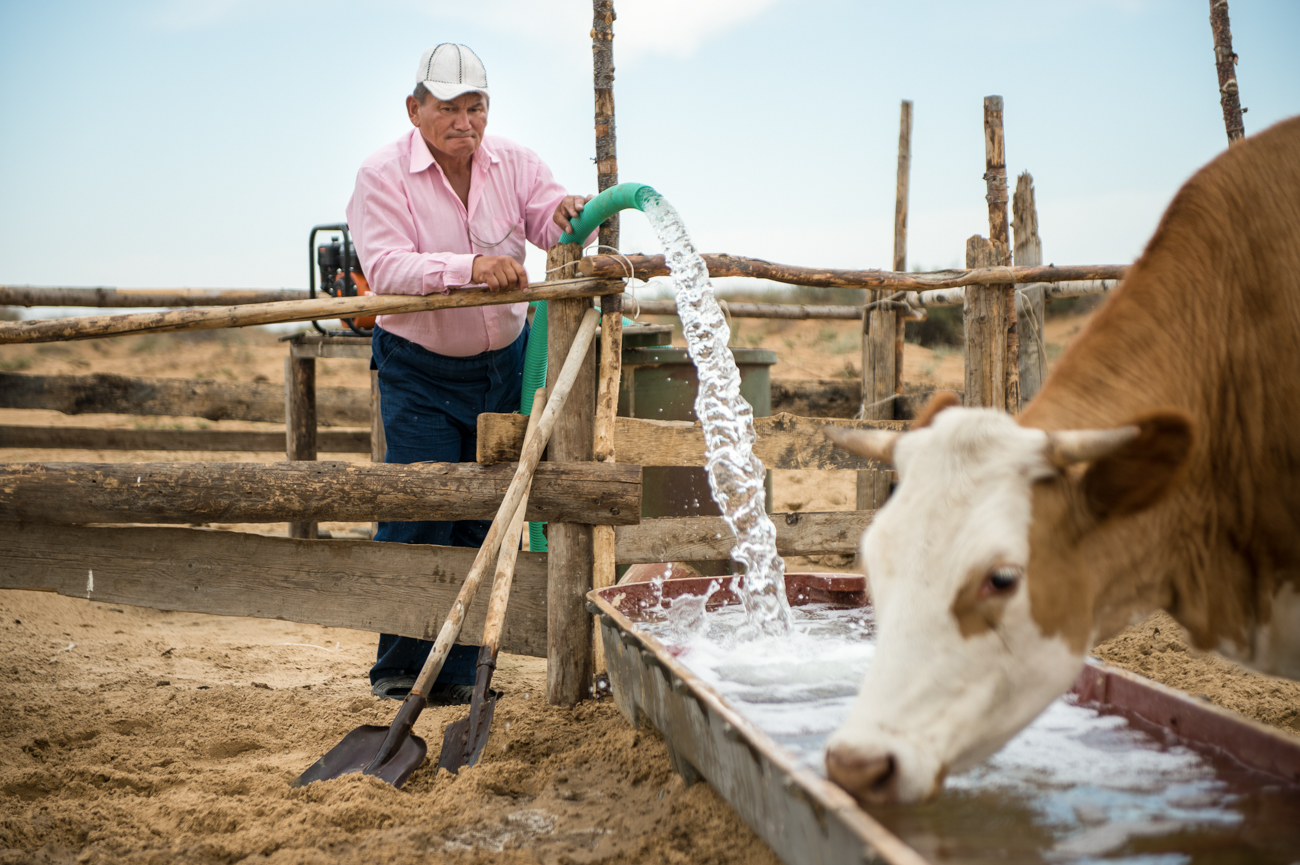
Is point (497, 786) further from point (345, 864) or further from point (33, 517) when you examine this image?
point (33, 517)

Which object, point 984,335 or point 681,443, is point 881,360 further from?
point 681,443

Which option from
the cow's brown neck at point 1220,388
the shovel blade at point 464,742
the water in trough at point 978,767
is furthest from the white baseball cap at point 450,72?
the cow's brown neck at point 1220,388

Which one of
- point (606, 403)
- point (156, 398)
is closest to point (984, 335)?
point (606, 403)

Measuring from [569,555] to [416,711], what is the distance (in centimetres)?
74

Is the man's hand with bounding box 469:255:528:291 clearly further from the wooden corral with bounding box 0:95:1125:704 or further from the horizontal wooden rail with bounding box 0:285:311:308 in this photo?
the horizontal wooden rail with bounding box 0:285:311:308

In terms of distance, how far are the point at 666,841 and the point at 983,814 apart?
67cm

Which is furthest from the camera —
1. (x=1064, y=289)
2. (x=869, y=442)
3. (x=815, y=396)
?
(x=815, y=396)

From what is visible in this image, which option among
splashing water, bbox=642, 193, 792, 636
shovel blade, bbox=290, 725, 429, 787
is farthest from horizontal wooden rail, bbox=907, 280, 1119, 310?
shovel blade, bbox=290, 725, 429, 787

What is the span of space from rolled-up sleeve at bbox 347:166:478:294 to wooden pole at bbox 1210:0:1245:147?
427cm

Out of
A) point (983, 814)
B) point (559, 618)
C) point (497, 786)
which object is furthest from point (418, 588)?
point (983, 814)

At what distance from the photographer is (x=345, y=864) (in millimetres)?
1922

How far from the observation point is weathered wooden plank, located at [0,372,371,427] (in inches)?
251

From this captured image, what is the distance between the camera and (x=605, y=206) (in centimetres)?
307

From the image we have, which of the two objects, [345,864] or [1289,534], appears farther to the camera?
[345,864]
